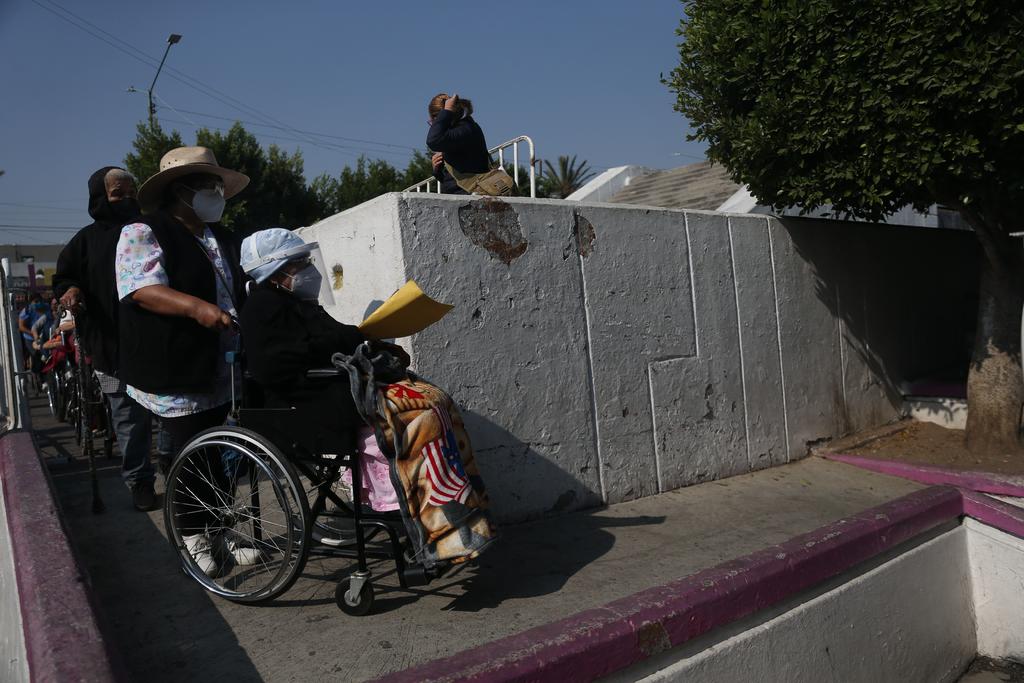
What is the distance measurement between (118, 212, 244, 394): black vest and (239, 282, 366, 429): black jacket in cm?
42

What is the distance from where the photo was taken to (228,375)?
142 inches

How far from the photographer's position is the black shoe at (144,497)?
445 cm

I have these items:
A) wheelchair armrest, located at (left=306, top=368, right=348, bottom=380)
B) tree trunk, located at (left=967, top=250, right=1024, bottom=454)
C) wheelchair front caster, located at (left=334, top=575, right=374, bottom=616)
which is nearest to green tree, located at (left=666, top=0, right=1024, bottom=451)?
tree trunk, located at (left=967, top=250, right=1024, bottom=454)

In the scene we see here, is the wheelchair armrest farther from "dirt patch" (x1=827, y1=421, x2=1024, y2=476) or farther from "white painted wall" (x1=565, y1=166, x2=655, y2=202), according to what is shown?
"white painted wall" (x1=565, y1=166, x2=655, y2=202)

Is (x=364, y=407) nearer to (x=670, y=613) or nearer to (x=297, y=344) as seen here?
(x=297, y=344)

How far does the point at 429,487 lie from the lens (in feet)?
9.63

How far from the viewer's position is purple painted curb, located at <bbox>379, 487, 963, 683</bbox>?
8.27 ft

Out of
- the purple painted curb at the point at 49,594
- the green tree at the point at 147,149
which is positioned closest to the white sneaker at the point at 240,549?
the purple painted curb at the point at 49,594

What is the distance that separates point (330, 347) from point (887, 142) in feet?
14.0

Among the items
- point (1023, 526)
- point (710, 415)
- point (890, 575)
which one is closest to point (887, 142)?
point (710, 415)

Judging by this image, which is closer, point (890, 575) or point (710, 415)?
point (890, 575)

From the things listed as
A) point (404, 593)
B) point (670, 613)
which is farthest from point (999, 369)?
point (404, 593)

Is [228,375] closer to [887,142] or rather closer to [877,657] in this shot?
[877,657]

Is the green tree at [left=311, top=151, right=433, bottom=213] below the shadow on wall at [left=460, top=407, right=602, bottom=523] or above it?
above
